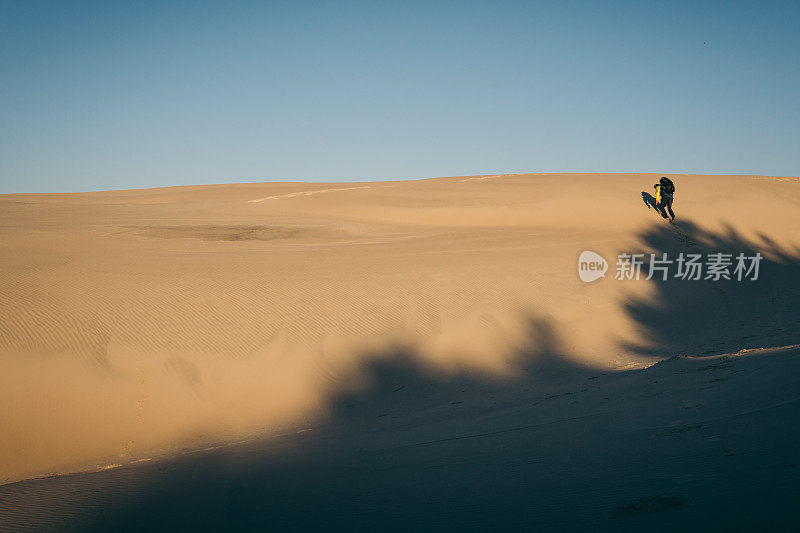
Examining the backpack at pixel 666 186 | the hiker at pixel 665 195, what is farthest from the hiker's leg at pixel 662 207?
the backpack at pixel 666 186

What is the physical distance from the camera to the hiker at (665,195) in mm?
18125

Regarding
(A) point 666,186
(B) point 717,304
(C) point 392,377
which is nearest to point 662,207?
(A) point 666,186

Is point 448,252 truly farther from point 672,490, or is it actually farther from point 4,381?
point 672,490

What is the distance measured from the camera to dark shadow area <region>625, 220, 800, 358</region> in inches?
419

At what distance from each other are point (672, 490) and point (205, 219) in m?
18.9

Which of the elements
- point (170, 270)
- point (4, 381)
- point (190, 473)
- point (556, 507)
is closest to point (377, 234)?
point (170, 270)

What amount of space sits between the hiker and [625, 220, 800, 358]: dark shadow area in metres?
1.59

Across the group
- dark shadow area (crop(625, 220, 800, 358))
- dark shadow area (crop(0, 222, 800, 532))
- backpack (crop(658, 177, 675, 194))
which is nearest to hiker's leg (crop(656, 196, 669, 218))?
backpack (crop(658, 177, 675, 194))

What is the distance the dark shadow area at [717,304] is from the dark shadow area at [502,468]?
255 centimetres

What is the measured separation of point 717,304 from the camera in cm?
1297

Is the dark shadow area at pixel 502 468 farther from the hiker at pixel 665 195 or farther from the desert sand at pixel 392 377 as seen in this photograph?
the hiker at pixel 665 195

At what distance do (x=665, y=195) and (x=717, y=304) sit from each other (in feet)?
21.1

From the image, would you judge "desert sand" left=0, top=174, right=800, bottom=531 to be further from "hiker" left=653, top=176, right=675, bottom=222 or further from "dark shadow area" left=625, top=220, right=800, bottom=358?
"hiker" left=653, top=176, right=675, bottom=222

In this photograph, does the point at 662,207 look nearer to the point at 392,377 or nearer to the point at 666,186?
the point at 666,186
